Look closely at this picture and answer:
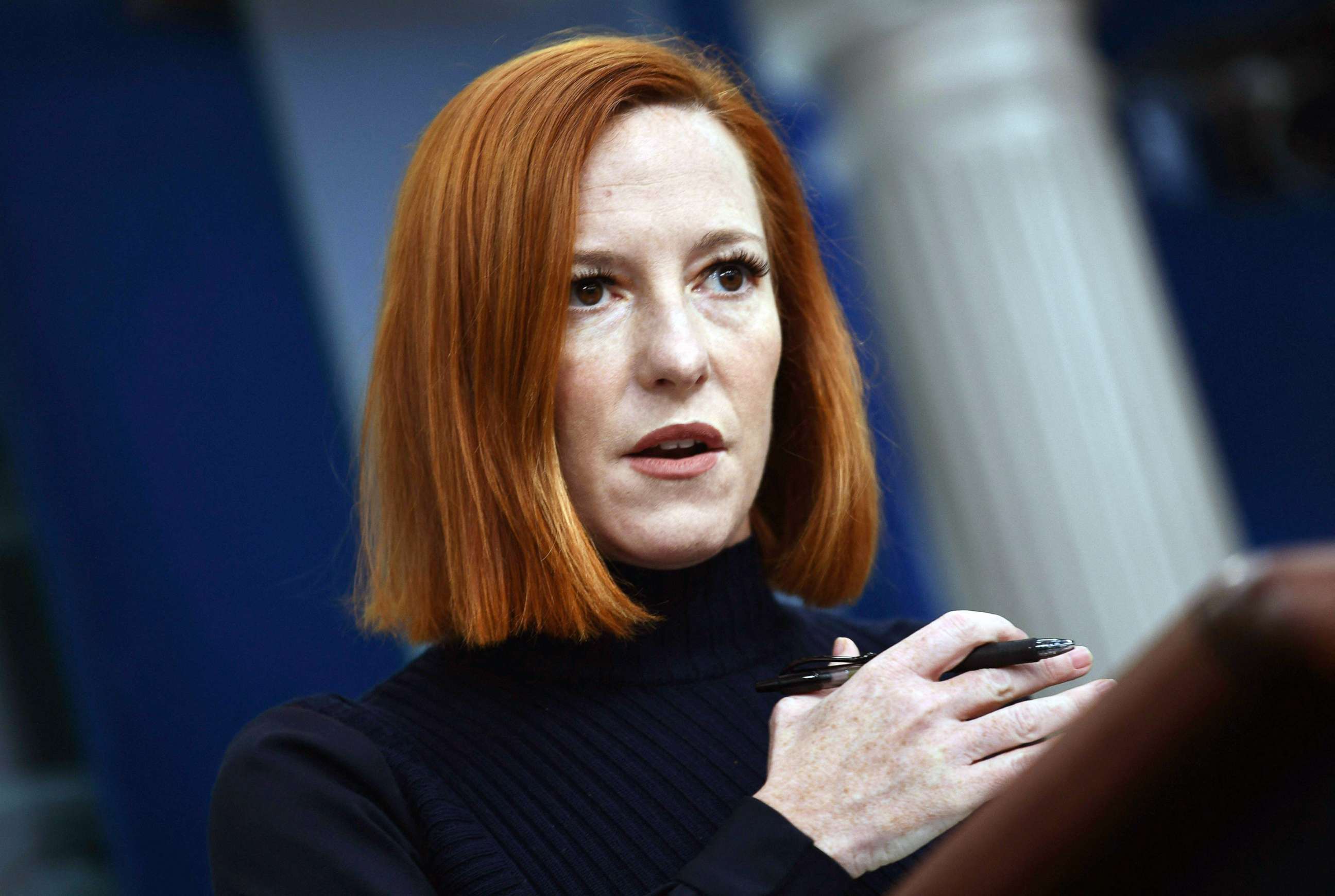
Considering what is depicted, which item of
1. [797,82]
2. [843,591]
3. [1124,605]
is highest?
[797,82]

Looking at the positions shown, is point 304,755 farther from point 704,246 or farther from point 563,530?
point 704,246

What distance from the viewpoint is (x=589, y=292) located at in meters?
0.94

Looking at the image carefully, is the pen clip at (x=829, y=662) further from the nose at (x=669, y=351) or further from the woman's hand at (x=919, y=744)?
the nose at (x=669, y=351)

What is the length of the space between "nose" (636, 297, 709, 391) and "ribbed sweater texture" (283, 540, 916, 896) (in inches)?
6.0

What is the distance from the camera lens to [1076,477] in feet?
9.01

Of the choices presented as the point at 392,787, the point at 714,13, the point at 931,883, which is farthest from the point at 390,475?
the point at 714,13

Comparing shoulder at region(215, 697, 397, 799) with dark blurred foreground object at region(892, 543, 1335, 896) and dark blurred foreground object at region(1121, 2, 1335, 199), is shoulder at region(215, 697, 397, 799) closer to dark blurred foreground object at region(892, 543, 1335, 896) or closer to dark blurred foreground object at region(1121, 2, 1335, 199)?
dark blurred foreground object at region(892, 543, 1335, 896)

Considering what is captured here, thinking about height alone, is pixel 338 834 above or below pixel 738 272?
below

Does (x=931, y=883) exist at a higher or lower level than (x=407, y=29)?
lower

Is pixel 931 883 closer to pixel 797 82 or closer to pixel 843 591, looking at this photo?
pixel 843 591

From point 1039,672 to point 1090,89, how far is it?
2.52 metres

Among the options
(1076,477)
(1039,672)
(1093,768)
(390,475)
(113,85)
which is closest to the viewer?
(1093,768)

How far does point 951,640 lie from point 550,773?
0.33 metres

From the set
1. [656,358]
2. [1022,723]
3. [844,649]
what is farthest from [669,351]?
[1022,723]
